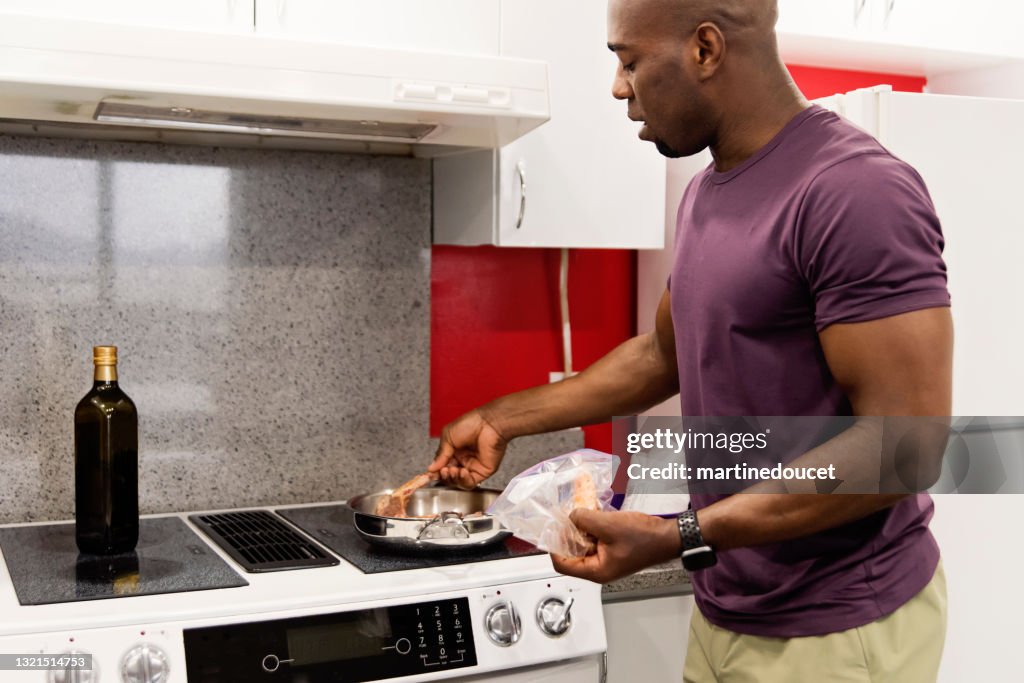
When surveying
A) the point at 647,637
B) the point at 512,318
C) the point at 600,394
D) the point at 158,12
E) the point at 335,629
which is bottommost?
the point at 647,637

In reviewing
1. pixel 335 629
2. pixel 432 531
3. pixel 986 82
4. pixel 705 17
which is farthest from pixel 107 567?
pixel 986 82

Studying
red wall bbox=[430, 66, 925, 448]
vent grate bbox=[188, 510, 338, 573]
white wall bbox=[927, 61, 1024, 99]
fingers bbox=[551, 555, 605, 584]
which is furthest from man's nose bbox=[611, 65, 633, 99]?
white wall bbox=[927, 61, 1024, 99]

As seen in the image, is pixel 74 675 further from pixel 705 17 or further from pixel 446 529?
pixel 705 17

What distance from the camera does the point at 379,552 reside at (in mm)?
1749

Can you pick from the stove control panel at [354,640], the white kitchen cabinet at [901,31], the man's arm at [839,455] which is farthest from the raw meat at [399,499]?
the white kitchen cabinet at [901,31]

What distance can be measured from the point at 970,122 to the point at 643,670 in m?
1.10

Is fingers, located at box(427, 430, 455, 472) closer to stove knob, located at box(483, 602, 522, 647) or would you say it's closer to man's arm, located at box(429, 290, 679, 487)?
man's arm, located at box(429, 290, 679, 487)

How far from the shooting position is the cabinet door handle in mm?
1935

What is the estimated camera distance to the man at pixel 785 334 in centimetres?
115

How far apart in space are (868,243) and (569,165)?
92 centimetres

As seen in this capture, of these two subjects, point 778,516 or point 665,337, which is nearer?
point 778,516

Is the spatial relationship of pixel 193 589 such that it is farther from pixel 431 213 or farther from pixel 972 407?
pixel 972 407

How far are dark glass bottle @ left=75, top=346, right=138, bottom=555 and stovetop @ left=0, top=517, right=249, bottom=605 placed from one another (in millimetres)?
36
